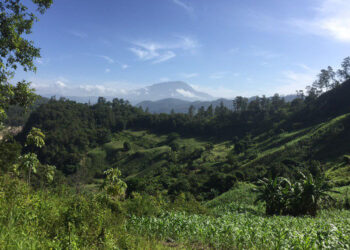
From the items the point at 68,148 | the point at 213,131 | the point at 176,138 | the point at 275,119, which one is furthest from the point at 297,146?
the point at 68,148

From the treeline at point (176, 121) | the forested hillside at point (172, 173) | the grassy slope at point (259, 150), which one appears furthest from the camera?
the treeline at point (176, 121)

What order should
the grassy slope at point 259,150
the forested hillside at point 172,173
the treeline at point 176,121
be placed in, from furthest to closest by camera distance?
the treeline at point 176,121
the grassy slope at point 259,150
the forested hillside at point 172,173

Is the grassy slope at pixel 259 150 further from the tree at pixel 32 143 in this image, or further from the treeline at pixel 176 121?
the tree at pixel 32 143

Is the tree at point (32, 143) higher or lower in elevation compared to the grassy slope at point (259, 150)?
higher

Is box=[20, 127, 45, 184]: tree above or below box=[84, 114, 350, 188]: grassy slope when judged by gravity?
above

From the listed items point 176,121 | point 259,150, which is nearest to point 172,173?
point 259,150

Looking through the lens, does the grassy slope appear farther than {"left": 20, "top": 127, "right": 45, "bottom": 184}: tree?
Yes

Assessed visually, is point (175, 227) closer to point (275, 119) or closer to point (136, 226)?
point (136, 226)

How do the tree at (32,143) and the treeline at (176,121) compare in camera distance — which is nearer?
the tree at (32,143)

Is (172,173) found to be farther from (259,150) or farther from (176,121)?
(176,121)

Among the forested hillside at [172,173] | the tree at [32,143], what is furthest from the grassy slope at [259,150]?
the tree at [32,143]

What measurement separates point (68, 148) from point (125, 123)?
41855 millimetres

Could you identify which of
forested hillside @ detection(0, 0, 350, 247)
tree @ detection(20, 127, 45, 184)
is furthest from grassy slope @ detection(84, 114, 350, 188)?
tree @ detection(20, 127, 45, 184)

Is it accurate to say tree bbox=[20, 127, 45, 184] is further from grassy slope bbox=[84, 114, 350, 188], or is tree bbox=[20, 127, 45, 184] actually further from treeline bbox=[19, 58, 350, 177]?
treeline bbox=[19, 58, 350, 177]
